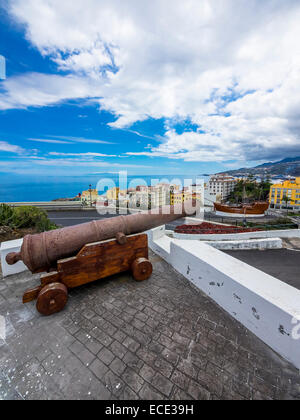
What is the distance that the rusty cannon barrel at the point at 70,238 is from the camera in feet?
9.11

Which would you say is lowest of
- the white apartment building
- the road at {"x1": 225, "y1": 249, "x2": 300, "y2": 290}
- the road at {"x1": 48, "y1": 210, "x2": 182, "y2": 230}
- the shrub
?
the road at {"x1": 48, "y1": 210, "x2": 182, "y2": 230}

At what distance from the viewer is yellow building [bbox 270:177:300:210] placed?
1745 inches

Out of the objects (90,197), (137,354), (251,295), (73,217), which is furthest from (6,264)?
(90,197)

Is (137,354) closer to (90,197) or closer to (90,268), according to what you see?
(90,268)

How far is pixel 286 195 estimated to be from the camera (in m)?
45.2

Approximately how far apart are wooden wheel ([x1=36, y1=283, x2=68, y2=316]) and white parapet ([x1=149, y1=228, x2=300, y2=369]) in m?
2.24

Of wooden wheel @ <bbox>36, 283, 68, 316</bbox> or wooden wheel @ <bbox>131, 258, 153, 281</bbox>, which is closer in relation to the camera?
wooden wheel @ <bbox>36, 283, 68, 316</bbox>

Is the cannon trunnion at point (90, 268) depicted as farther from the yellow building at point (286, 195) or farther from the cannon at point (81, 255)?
the yellow building at point (286, 195)

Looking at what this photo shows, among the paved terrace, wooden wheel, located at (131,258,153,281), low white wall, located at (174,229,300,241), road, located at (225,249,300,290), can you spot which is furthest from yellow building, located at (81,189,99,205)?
the paved terrace

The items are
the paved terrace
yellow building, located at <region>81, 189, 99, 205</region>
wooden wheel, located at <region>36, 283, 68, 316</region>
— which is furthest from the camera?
yellow building, located at <region>81, 189, 99, 205</region>

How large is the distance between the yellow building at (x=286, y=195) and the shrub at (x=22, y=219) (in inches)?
2078

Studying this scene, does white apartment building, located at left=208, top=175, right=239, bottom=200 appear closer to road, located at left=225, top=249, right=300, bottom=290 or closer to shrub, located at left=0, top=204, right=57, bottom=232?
road, located at left=225, top=249, right=300, bottom=290

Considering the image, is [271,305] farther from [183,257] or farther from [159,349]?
[183,257]

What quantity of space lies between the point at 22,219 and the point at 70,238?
623 cm
